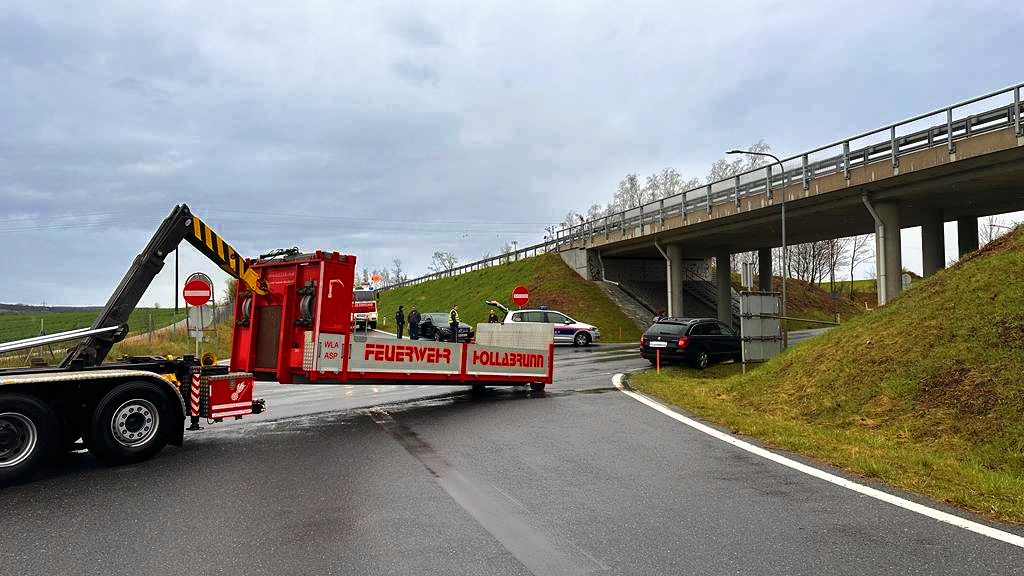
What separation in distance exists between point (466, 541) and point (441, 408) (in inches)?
281

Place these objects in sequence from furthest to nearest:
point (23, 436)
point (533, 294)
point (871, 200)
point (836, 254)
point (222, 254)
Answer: point (836, 254) → point (533, 294) → point (871, 200) → point (222, 254) → point (23, 436)

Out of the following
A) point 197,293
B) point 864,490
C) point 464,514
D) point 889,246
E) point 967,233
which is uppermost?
point 967,233

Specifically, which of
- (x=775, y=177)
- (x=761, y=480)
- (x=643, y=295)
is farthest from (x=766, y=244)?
(x=761, y=480)

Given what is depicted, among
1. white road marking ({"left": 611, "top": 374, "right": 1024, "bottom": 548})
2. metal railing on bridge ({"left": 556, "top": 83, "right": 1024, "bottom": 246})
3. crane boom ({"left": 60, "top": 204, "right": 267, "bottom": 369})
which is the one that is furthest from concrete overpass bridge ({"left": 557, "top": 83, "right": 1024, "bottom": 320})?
crane boom ({"left": 60, "top": 204, "right": 267, "bottom": 369})

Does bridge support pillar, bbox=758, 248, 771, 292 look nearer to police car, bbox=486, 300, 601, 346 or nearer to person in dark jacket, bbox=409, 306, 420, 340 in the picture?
police car, bbox=486, 300, 601, 346

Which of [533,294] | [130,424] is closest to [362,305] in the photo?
[130,424]

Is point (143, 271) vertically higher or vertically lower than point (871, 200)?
lower

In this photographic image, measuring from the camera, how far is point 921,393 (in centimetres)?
869

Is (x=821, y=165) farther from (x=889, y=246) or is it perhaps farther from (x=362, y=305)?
(x=362, y=305)

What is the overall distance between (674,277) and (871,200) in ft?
47.5

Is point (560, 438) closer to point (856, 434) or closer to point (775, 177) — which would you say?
point (856, 434)

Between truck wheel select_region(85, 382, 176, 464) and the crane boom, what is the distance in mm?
782

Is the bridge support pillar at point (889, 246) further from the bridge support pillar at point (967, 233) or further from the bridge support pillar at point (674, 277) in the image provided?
the bridge support pillar at point (674, 277)

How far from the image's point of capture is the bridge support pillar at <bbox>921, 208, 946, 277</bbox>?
26.1m
